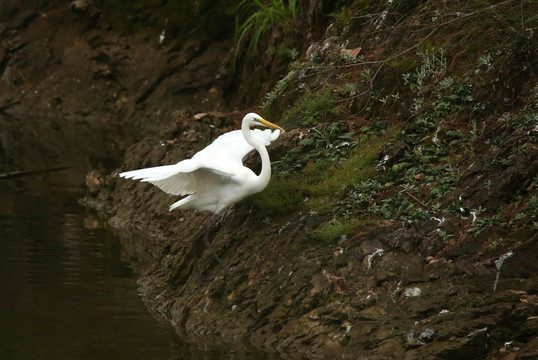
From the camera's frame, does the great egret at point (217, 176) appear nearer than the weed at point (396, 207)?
No

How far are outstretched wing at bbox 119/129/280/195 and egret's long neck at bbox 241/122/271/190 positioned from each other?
236 mm

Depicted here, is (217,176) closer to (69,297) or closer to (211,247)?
(211,247)

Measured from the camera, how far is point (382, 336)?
20.7ft

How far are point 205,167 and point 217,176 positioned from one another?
0.89ft

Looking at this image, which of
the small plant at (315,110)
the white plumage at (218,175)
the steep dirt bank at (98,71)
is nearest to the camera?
the white plumage at (218,175)

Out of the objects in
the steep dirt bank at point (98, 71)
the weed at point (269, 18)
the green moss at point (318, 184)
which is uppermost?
the green moss at point (318, 184)

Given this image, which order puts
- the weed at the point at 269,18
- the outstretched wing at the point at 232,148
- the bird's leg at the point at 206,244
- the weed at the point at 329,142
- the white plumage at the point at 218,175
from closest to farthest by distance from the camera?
the white plumage at the point at 218,175 → the bird's leg at the point at 206,244 → the outstretched wing at the point at 232,148 → the weed at the point at 329,142 → the weed at the point at 269,18

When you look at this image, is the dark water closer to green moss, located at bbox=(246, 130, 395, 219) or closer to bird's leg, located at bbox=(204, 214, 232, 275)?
bird's leg, located at bbox=(204, 214, 232, 275)

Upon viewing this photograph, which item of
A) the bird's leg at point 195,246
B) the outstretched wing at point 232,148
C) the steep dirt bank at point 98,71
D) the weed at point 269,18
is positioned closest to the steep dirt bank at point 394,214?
the bird's leg at point 195,246

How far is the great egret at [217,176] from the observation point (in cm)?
757

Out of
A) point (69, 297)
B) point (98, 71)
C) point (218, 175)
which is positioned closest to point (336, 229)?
point (218, 175)

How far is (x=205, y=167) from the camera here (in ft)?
25.0

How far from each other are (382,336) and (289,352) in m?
0.74

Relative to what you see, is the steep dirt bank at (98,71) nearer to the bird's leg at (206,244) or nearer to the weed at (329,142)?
the weed at (329,142)
